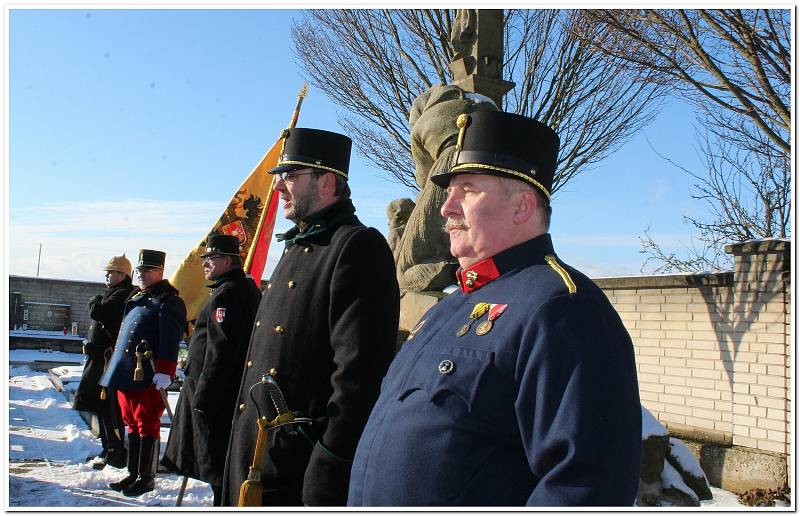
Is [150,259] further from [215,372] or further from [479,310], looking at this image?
[479,310]

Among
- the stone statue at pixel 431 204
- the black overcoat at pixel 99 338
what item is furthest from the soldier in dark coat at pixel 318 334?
the black overcoat at pixel 99 338

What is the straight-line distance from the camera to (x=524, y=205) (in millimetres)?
2074

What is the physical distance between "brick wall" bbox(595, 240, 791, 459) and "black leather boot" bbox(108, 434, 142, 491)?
5.15 meters

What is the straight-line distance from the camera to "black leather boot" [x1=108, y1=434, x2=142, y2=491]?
19.7 feet

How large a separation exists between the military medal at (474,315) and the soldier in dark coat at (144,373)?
454cm

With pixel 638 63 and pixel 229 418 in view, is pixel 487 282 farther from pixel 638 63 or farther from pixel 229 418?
pixel 638 63

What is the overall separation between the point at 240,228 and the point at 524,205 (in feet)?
20.2

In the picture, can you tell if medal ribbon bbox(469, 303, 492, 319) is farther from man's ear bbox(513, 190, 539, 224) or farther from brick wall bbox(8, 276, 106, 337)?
brick wall bbox(8, 276, 106, 337)

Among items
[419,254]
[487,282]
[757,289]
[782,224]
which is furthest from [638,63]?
[782,224]

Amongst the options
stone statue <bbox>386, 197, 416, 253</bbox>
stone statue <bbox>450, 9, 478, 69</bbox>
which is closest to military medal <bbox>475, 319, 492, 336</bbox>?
stone statue <bbox>386, 197, 416, 253</bbox>

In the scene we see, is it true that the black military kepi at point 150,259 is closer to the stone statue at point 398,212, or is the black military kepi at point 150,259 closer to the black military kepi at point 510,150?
the stone statue at point 398,212

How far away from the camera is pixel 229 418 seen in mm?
4086

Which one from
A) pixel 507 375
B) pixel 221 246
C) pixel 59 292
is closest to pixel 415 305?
pixel 221 246

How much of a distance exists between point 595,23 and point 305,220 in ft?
25.8
